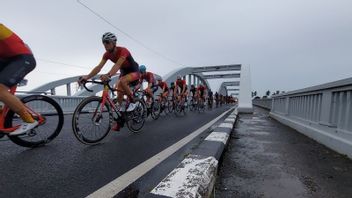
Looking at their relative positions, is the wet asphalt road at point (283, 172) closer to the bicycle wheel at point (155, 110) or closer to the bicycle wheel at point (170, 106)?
the bicycle wheel at point (155, 110)

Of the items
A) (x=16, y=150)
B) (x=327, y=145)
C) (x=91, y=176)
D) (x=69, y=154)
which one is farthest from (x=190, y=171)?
(x=327, y=145)

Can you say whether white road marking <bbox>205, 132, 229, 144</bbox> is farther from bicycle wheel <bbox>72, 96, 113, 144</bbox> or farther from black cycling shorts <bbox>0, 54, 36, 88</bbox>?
black cycling shorts <bbox>0, 54, 36, 88</bbox>

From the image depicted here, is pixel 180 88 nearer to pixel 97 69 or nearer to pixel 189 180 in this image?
pixel 97 69

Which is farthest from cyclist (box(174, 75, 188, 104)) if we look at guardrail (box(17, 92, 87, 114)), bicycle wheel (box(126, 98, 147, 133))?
bicycle wheel (box(126, 98, 147, 133))

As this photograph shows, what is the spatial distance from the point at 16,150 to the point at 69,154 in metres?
0.72

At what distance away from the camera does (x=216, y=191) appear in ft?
6.23

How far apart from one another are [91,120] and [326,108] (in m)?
3.68

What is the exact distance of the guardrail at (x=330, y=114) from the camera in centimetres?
310

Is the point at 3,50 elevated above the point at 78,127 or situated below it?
above

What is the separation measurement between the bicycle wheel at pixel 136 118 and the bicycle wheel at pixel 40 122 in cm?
128

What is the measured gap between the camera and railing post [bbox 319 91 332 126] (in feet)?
12.1

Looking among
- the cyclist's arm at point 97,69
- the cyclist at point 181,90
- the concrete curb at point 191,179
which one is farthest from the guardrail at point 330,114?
the cyclist at point 181,90

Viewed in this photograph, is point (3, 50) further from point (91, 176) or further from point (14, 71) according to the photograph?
point (91, 176)

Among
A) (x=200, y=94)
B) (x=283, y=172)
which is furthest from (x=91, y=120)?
(x=200, y=94)
